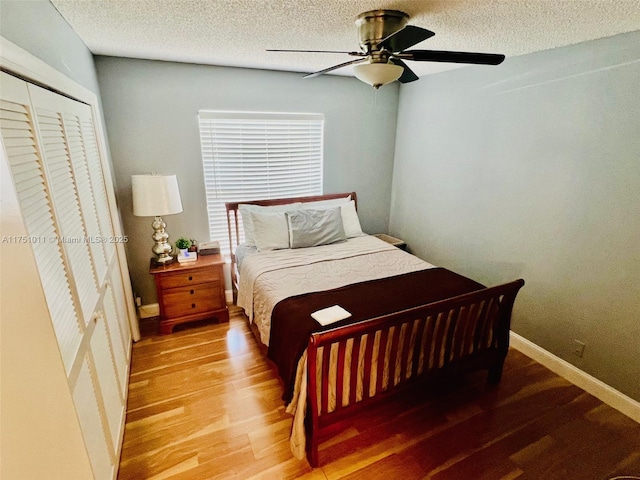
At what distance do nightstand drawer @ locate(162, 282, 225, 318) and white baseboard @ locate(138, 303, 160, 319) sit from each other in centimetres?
39

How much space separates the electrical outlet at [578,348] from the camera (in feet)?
7.33

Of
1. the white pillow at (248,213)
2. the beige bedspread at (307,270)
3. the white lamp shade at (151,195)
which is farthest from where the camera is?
the white pillow at (248,213)

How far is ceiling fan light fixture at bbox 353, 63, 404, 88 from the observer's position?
1550mm

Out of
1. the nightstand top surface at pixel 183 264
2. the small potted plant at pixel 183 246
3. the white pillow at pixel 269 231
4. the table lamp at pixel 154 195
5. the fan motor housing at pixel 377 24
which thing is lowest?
the nightstand top surface at pixel 183 264

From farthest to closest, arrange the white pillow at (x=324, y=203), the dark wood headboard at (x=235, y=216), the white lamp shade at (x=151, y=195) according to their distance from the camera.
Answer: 1. the white pillow at (x=324, y=203)
2. the dark wood headboard at (x=235, y=216)
3. the white lamp shade at (x=151, y=195)

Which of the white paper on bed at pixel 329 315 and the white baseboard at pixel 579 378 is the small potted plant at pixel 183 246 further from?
the white baseboard at pixel 579 378

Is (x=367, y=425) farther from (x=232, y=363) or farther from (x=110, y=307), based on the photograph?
(x=110, y=307)

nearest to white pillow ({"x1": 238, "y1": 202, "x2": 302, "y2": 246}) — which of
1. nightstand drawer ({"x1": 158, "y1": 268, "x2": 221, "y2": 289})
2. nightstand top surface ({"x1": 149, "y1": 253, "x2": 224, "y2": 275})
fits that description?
nightstand top surface ({"x1": 149, "y1": 253, "x2": 224, "y2": 275})

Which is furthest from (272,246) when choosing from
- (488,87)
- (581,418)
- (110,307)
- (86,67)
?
(581,418)

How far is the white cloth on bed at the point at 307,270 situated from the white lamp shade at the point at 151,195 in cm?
81

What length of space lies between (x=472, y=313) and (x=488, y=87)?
1956mm

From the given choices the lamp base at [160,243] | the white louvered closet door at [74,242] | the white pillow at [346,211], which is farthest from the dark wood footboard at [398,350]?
the lamp base at [160,243]

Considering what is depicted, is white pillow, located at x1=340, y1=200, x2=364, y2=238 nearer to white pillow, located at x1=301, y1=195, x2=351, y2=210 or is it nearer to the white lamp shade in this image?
white pillow, located at x1=301, y1=195, x2=351, y2=210

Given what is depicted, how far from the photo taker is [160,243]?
2.77 meters
